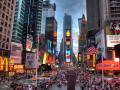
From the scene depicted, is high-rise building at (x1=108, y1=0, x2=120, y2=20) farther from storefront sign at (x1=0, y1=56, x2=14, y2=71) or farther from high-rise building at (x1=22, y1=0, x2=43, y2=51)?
storefront sign at (x1=0, y1=56, x2=14, y2=71)

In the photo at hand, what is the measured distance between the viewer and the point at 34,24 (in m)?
188

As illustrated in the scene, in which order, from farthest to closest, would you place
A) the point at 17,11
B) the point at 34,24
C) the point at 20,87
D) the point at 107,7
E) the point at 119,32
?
1. the point at 34,24
2. the point at 17,11
3. the point at 107,7
4. the point at 119,32
5. the point at 20,87

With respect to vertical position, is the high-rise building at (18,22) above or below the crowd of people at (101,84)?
above

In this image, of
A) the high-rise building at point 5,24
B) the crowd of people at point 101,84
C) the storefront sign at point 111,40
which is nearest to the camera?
the crowd of people at point 101,84

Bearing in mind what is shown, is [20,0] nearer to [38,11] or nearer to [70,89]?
[38,11]

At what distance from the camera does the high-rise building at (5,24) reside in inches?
3167

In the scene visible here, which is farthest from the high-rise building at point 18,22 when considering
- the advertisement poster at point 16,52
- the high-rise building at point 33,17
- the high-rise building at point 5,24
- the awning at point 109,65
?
the awning at point 109,65

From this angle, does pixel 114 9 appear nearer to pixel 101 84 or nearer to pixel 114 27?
pixel 114 27

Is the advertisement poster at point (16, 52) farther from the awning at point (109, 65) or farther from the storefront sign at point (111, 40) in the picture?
the awning at point (109, 65)

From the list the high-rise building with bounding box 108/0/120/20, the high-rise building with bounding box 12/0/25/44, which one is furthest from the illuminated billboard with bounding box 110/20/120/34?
the high-rise building with bounding box 12/0/25/44

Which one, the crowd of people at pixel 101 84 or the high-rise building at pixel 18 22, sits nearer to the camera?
the crowd of people at pixel 101 84

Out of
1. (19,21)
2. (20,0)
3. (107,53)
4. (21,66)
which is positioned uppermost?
(20,0)

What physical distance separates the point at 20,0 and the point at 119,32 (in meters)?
85.0

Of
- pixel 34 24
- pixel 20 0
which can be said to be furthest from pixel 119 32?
pixel 34 24
